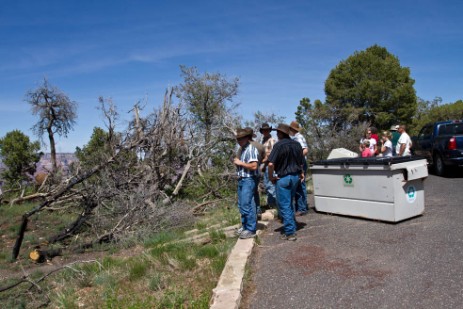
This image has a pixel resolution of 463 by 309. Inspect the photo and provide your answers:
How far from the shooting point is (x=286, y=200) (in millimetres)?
6027

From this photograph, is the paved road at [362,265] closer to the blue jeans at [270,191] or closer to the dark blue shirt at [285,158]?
the dark blue shirt at [285,158]

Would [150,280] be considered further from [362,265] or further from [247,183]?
[362,265]

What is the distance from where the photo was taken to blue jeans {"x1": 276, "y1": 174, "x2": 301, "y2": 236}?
19.7 feet

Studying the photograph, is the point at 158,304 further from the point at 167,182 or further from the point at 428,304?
the point at 167,182

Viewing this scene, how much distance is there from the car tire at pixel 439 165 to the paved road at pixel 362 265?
18.3 ft

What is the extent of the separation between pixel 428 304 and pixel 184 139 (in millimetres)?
8553

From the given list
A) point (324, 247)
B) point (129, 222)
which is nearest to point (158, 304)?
point (324, 247)

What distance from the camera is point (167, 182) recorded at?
11.5m

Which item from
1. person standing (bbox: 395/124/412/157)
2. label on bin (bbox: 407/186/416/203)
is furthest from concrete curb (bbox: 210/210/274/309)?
person standing (bbox: 395/124/412/157)

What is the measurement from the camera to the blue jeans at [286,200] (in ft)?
19.7

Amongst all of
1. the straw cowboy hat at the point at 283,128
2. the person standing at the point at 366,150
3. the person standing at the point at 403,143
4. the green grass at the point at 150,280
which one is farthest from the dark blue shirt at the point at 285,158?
the person standing at the point at 403,143

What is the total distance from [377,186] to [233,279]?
10.1 feet

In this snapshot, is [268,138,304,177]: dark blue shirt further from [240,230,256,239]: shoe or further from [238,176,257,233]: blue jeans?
[240,230,256,239]: shoe

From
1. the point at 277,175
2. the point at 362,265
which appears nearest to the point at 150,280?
the point at 277,175
